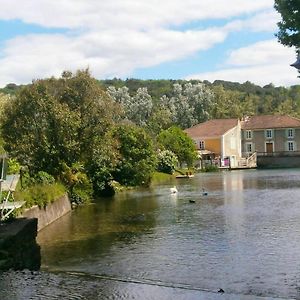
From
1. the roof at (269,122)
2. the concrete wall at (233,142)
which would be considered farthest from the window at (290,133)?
the concrete wall at (233,142)

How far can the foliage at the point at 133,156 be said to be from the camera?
152ft

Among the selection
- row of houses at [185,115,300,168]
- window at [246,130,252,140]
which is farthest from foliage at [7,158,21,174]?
window at [246,130,252,140]

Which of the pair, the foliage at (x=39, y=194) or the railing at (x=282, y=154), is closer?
the foliage at (x=39, y=194)

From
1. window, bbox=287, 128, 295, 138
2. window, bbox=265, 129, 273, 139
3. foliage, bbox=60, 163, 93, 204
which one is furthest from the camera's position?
window, bbox=265, 129, 273, 139

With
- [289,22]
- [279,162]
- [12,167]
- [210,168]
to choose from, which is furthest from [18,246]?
[279,162]

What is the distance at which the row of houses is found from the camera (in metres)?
→ 89.9

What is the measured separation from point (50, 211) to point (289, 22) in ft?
59.2

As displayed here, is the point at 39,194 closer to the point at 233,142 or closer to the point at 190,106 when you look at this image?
the point at 233,142

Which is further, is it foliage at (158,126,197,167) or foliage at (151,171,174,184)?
foliage at (158,126,197,167)

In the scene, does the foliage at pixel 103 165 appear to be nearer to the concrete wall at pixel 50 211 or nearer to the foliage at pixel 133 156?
the foliage at pixel 133 156

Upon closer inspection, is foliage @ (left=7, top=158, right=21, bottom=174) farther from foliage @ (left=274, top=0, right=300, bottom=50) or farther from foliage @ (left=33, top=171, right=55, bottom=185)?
foliage @ (left=274, top=0, right=300, bottom=50)

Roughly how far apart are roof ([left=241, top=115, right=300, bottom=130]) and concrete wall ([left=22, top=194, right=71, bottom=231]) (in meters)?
67.3

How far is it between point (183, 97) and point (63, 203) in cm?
8079

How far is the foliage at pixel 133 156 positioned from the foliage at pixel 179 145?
2405 centimetres
